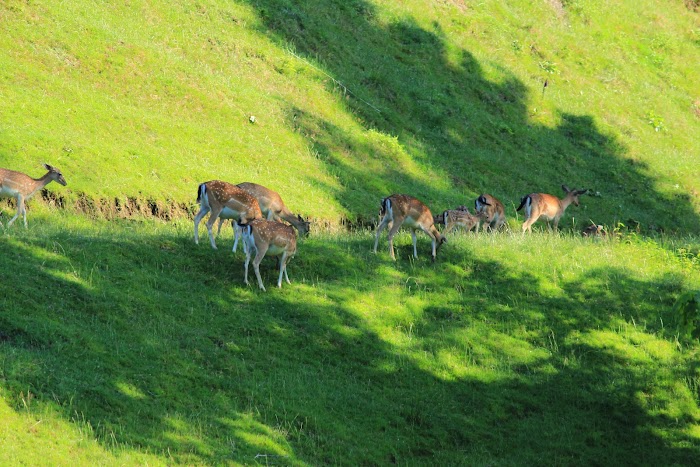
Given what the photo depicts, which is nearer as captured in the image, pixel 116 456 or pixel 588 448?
pixel 116 456

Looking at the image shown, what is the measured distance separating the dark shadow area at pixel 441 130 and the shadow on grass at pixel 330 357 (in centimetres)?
1072

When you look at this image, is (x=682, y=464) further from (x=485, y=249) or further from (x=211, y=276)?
(x=211, y=276)

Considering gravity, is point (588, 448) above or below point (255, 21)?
below

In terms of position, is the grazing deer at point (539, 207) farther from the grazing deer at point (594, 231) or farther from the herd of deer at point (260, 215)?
the herd of deer at point (260, 215)

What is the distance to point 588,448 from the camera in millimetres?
17312

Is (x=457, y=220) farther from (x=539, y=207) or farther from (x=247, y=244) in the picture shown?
(x=247, y=244)

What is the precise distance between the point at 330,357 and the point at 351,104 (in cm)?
1858

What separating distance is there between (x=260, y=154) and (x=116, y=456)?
17.5 m

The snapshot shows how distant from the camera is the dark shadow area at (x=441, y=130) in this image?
108 ft

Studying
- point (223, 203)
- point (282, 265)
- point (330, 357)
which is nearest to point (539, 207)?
point (223, 203)

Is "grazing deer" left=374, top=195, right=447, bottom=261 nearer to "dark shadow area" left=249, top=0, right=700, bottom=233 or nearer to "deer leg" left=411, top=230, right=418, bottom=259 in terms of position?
"deer leg" left=411, top=230, right=418, bottom=259

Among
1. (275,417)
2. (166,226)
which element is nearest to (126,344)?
(275,417)

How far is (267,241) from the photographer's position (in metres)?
A: 18.9

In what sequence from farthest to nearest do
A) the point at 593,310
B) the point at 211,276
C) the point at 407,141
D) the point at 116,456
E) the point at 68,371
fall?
the point at 407,141, the point at 593,310, the point at 211,276, the point at 68,371, the point at 116,456
